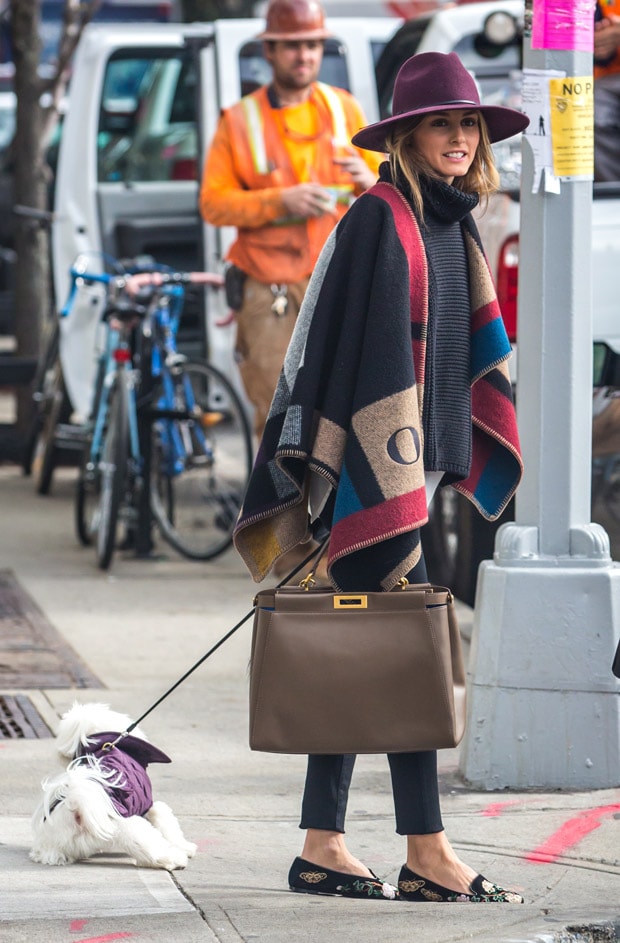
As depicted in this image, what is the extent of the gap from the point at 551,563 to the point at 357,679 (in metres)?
1.28

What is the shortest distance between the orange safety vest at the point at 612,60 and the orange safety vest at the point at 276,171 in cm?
110

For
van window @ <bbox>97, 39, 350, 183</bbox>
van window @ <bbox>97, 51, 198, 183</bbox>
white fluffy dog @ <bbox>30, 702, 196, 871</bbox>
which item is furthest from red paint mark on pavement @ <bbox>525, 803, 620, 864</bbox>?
van window @ <bbox>97, 51, 198, 183</bbox>

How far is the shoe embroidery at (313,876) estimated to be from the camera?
390 centimetres

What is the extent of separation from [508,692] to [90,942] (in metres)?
1.60

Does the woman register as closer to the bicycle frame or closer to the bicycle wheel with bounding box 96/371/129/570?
the bicycle wheel with bounding box 96/371/129/570

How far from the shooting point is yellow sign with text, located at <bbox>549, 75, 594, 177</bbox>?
15.4 feet

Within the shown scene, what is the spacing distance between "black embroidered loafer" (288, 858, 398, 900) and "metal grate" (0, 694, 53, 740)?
160 centimetres

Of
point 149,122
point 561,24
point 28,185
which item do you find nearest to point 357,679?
point 561,24

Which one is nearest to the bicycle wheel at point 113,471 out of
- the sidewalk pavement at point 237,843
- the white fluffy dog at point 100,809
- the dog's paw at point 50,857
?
the sidewalk pavement at point 237,843

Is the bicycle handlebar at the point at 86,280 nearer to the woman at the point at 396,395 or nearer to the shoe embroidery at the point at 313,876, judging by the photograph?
the woman at the point at 396,395

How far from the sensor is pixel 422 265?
12.4ft

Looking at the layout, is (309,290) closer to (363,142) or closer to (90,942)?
(363,142)

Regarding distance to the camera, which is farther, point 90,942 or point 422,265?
point 422,265

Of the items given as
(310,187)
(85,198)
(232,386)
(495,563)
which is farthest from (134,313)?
(495,563)
